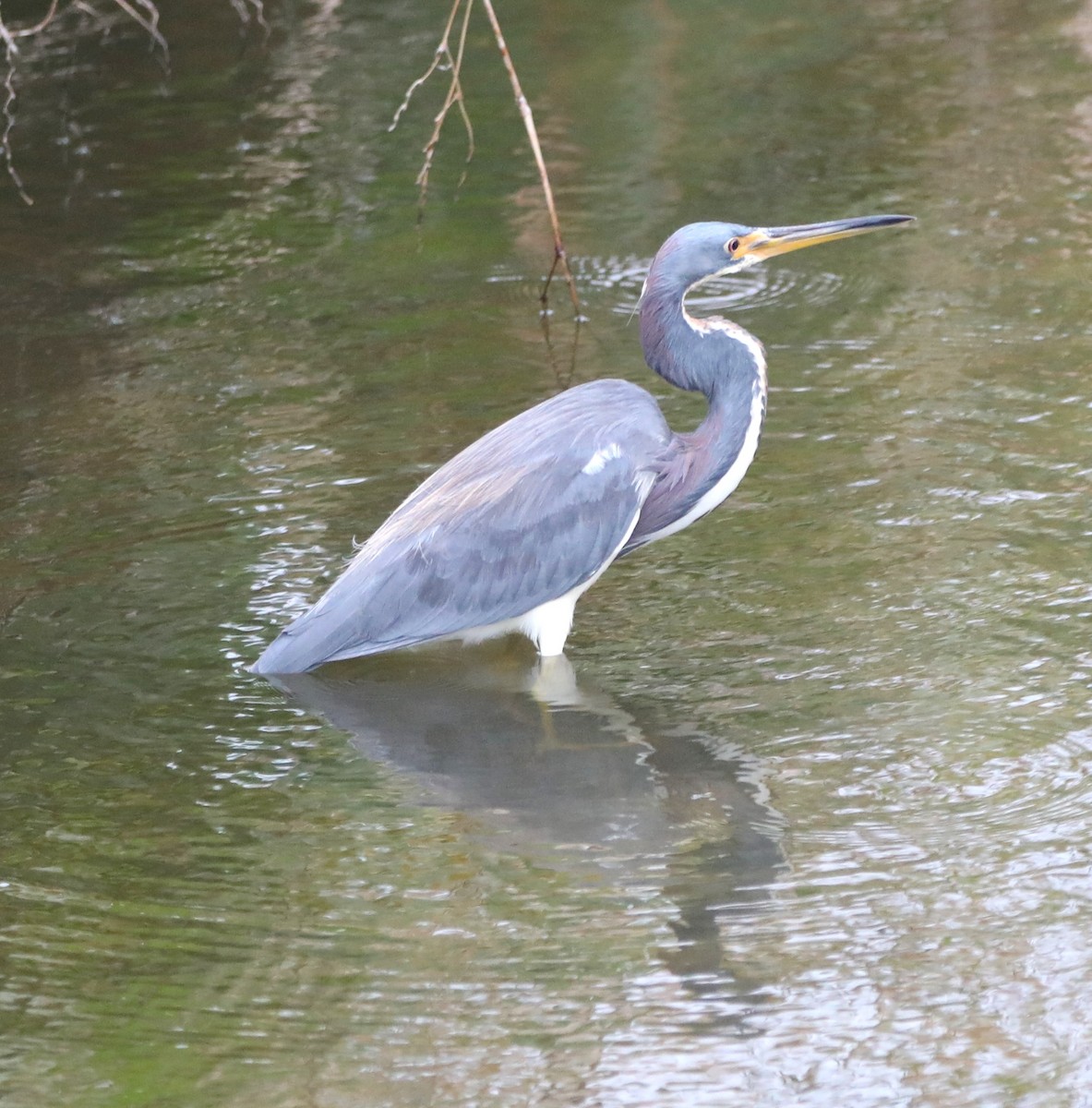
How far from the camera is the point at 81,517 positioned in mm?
7062

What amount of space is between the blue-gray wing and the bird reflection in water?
0.71 feet

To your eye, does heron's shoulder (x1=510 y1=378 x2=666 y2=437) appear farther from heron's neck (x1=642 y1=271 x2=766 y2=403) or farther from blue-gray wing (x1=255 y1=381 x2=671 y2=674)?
heron's neck (x1=642 y1=271 x2=766 y2=403)

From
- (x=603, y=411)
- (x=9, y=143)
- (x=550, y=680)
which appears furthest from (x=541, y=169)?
(x=9, y=143)

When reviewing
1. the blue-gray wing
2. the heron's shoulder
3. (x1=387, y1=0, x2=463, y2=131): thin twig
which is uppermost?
(x1=387, y1=0, x2=463, y2=131): thin twig

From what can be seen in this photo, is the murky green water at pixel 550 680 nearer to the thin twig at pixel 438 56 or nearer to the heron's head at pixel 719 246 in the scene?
the thin twig at pixel 438 56

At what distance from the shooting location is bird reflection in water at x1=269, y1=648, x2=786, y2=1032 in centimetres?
464

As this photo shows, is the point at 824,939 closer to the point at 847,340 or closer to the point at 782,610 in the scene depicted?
the point at 782,610

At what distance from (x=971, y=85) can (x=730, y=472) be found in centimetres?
734

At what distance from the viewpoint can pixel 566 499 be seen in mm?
5848

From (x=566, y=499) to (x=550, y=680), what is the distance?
0.57 meters

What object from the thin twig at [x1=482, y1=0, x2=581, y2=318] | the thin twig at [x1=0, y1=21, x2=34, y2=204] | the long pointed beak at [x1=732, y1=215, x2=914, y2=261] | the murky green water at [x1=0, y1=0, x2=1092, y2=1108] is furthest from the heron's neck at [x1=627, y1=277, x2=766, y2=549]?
the thin twig at [x1=0, y1=21, x2=34, y2=204]

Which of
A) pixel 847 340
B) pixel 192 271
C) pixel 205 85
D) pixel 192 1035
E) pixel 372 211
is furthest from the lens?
pixel 205 85

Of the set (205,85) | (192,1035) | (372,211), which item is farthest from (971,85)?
(192,1035)

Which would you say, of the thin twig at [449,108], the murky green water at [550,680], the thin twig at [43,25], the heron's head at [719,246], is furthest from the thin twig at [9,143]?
the heron's head at [719,246]
